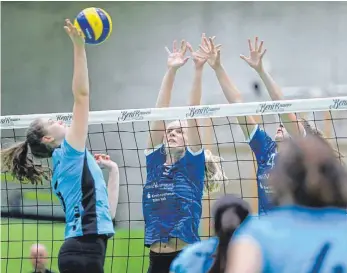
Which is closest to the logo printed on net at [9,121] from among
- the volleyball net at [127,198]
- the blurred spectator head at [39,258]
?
the blurred spectator head at [39,258]

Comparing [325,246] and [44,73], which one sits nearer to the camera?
[325,246]

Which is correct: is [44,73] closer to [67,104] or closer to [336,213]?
[67,104]

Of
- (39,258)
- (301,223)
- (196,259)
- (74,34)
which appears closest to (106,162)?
(74,34)

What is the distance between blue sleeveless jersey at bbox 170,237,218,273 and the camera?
2.02 meters

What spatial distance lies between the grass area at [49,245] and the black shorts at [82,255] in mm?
Result: 4003

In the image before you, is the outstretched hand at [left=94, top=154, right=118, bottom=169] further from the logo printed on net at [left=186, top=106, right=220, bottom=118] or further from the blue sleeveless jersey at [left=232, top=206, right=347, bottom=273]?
the blue sleeveless jersey at [left=232, top=206, right=347, bottom=273]

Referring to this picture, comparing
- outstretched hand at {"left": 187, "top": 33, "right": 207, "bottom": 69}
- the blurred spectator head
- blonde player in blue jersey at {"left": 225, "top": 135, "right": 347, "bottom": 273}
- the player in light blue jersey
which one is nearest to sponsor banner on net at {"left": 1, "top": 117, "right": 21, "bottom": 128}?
outstretched hand at {"left": 187, "top": 33, "right": 207, "bottom": 69}

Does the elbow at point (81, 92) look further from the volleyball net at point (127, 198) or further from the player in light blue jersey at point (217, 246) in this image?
the volleyball net at point (127, 198)

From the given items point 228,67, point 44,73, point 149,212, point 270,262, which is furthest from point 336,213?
point 44,73

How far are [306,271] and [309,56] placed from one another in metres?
7.09

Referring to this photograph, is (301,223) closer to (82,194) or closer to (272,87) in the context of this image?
(82,194)

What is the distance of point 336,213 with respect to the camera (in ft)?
5.40

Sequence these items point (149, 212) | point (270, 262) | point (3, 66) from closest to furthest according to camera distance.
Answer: point (270, 262)
point (149, 212)
point (3, 66)

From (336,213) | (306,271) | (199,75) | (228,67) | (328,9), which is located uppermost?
(328,9)
